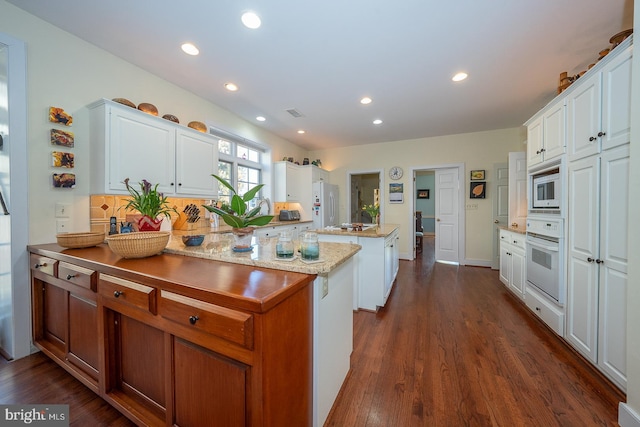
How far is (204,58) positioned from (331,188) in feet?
11.8

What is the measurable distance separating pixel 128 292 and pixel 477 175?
5.57 metres

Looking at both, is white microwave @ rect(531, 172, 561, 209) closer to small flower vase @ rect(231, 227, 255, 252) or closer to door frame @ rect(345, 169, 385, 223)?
small flower vase @ rect(231, 227, 255, 252)

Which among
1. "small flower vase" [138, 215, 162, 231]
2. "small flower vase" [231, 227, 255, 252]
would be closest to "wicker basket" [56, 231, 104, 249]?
"small flower vase" [138, 215, 162, 231]

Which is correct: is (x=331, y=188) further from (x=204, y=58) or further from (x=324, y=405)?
(x=324, y=405)

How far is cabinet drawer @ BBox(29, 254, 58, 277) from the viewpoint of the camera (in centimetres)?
150

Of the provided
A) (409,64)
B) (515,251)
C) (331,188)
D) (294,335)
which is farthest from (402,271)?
(294,335)

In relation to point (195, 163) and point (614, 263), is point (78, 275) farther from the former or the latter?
point (614, 263)

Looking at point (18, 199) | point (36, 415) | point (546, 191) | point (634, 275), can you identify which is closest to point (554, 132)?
point (546, 191)

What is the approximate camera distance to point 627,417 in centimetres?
116

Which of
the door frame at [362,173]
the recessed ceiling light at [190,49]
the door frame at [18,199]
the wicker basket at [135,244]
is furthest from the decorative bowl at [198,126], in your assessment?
the door frame at [362,173]

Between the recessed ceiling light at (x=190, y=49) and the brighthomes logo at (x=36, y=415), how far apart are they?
279cm

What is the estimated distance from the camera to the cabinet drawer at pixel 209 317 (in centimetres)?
77

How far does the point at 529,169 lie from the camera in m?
2.59

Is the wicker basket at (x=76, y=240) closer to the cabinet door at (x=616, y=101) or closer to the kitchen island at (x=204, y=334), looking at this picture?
the kitchen island at (x=204, y=334)
